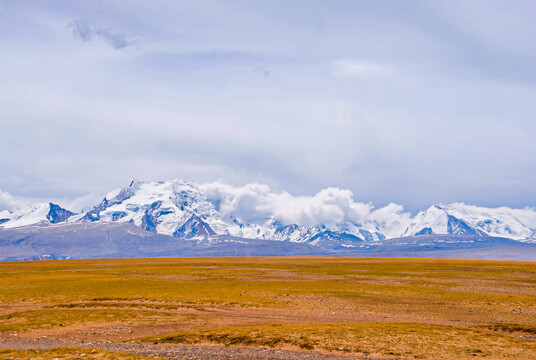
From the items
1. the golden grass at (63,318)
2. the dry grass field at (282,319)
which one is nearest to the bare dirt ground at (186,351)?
the dry grass field at (282,319)

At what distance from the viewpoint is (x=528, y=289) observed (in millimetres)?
64688

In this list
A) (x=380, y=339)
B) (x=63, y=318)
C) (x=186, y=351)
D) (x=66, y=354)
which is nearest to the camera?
(x=66, y=354)

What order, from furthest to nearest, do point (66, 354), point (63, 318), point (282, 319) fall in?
point (282, 319) → point (63, 318) → point (66, 354)

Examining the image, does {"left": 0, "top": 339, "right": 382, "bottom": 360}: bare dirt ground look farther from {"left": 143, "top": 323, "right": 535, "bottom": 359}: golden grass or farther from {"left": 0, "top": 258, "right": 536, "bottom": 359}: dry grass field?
{"left": 143, "top": 323, "right": 535, "bottom": 359}: golden grass

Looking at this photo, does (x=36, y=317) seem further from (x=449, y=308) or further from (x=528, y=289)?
(x=528, y=289)

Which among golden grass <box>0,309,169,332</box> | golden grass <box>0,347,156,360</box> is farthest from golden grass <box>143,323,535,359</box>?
golden grass <box>0,309,169,332</box>

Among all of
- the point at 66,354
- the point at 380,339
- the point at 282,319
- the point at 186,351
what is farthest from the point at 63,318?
the point at 380,339

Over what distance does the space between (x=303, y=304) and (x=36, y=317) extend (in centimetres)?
2542

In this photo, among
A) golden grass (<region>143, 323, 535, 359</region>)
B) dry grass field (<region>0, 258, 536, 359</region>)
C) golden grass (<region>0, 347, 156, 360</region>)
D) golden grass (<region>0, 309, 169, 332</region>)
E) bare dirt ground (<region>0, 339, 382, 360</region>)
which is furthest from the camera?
golden grass (<region>0, 309, 169, 332</region>)

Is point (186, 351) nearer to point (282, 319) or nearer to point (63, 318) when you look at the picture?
point (282, 319)

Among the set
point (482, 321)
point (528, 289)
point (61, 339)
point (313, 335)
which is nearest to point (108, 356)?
point (61, 339)

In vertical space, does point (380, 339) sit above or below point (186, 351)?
above

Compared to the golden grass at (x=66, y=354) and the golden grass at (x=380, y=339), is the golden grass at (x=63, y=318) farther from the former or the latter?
the golden grass at (x=66, y=354)

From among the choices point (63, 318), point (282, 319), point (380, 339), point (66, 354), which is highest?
point (66, 354)
